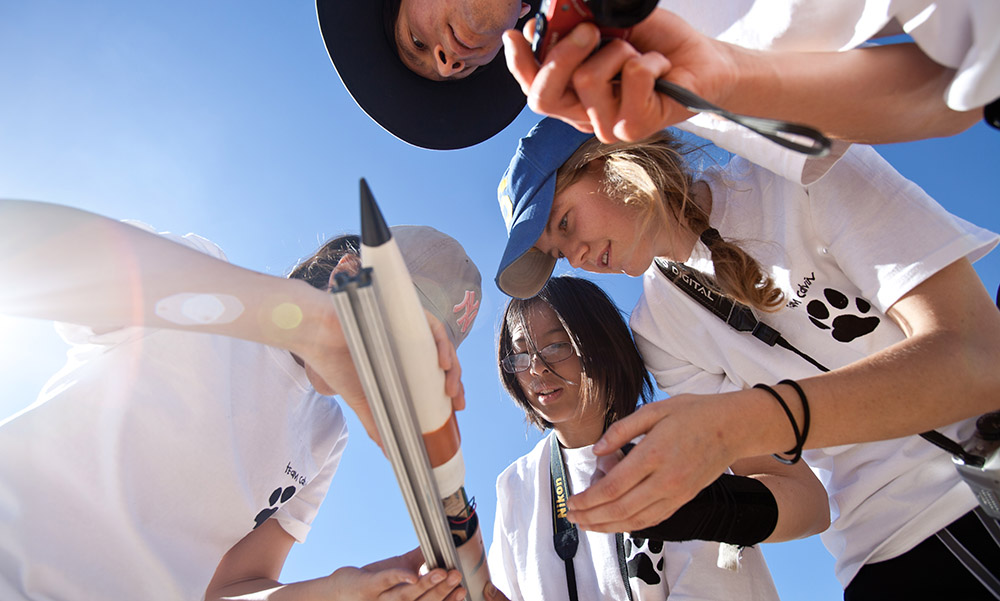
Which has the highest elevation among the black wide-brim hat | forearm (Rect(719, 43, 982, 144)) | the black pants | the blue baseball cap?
the black wide-brim hat

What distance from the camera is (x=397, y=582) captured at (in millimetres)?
1917

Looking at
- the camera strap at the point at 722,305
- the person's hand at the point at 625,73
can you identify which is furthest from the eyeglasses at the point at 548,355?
the person's hand at the point at 625,73

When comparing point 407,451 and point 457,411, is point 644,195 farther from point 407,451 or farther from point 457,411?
point 407,451

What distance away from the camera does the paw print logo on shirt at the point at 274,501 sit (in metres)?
2.34

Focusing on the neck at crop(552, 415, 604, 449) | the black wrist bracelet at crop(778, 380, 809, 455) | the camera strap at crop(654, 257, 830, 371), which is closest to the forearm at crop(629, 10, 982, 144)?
the black wrist bracelet at crop(778, 380, 809, 455)

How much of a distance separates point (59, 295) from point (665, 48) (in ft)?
5.15

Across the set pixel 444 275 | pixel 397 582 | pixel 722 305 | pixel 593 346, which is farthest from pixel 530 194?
pixel 397 582

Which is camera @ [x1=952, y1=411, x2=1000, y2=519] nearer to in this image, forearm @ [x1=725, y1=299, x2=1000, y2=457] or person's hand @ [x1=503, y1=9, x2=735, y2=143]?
Result: forearm @ [x1=725, y1=299, x2=1000, y2=457]

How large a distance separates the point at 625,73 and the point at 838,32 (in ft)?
2.06

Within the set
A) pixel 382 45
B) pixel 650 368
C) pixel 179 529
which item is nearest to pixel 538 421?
pixel 650 368

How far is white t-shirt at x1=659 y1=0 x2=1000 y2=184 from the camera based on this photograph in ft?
3.76

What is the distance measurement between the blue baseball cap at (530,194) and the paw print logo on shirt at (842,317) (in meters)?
1.06

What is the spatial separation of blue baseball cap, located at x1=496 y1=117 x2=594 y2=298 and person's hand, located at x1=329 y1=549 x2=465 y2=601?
122cm

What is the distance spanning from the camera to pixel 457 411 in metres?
1.63
